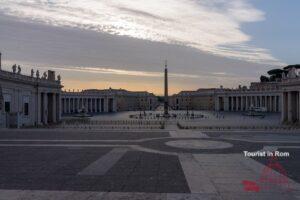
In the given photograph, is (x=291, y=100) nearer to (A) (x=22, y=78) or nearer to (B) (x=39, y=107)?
(B) (x=39, y=107)

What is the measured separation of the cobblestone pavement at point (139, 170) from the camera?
14086 mm

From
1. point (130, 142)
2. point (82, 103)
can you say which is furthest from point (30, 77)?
point (82, 103)

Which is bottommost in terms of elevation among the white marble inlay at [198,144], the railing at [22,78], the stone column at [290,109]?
the white marble inlay at [198,144]

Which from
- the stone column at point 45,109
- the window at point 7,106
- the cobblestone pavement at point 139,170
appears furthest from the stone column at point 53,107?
the cobblestone pavement at point 139,170

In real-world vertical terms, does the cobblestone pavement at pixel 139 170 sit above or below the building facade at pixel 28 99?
below

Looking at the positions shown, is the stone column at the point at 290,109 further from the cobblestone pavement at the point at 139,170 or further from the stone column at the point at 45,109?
the cobblestone pavement at the point at 139,170

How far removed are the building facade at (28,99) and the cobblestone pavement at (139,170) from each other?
3238 centimetres

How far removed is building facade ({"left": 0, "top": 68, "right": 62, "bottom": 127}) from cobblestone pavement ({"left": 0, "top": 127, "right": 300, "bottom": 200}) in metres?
32.4

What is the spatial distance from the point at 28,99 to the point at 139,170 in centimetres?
6351

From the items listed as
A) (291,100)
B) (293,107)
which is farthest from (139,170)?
(293,107)

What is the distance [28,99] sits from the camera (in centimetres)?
7775

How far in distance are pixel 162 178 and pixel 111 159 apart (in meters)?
5.98

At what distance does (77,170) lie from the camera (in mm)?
18531

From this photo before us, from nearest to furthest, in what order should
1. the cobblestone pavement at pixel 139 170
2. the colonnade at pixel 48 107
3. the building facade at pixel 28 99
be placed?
the cobblestone pavement at pixel 139 170 → the building facade at pixel 28 99 → the colonnade at pixel 48 107
